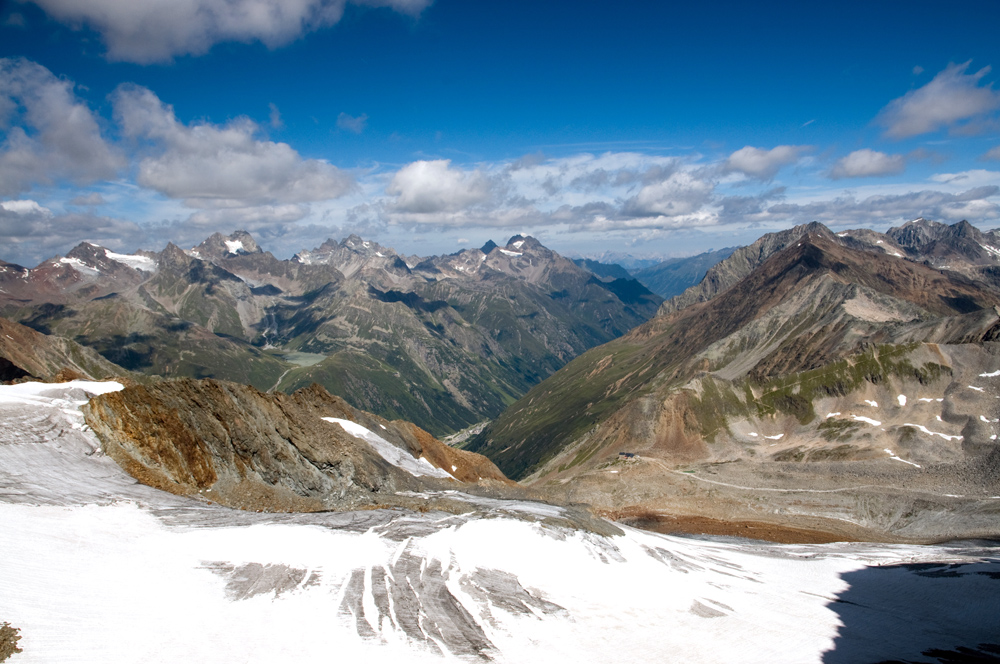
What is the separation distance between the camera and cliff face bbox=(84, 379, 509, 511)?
50094 millimetres

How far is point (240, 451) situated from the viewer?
6059 cm

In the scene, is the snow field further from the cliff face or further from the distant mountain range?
the distant mountain range

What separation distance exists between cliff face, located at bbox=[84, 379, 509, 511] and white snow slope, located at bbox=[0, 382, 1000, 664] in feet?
9.67

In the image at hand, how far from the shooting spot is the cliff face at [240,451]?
5009cm

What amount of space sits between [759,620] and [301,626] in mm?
35647

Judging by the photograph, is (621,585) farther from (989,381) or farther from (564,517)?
(989,381)

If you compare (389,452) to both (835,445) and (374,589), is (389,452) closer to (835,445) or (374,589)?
(374,589)

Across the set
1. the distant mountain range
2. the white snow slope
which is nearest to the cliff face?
the white snow slope

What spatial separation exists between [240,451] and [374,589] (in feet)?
103

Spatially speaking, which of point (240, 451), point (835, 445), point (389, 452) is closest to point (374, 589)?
point (240, 451)

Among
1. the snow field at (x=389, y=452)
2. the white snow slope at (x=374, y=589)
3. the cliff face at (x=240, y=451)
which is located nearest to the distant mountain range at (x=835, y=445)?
the snow field at (x=389, y=452)

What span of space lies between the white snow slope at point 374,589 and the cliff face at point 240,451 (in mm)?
2948

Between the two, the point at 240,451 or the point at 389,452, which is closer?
the point at 240,451

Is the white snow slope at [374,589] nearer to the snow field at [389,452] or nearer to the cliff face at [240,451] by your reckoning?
the cliff face at [240,451]
